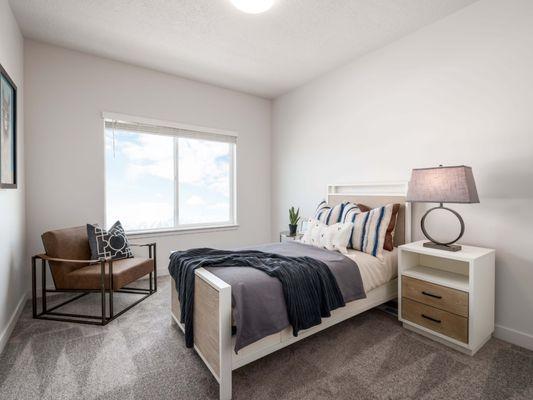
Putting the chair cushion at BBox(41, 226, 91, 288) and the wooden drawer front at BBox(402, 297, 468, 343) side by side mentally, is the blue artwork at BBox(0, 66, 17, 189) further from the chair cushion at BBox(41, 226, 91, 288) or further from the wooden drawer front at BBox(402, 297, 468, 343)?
the wooden drawer front at BBox(402, 297, 468, 343)

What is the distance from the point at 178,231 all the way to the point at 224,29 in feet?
8.27

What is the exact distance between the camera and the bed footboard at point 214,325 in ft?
5.03

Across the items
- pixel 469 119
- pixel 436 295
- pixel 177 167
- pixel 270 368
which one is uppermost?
pixel 469 119

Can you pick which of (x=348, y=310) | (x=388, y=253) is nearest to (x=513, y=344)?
(x=388, y=253)

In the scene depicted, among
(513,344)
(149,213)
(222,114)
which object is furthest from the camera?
(222,114)

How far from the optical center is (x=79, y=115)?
3.14m

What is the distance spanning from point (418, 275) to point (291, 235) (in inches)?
69.3

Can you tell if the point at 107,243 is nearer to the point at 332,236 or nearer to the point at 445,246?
the point at 332,236

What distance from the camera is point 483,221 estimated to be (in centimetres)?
228

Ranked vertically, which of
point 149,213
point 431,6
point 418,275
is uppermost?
point 431,6

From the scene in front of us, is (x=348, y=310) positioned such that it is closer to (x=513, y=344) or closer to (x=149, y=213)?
(x=513, y=344)

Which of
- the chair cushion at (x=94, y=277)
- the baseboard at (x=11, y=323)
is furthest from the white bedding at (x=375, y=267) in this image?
the baseboard at (x=11, y=323)

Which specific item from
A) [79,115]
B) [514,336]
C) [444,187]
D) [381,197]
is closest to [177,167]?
[79,115]

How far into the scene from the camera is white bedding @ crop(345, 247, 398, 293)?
2295 mm
